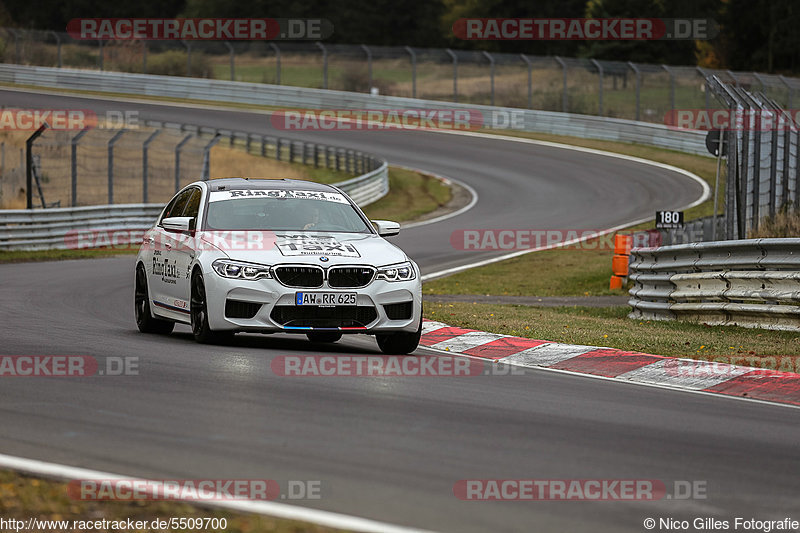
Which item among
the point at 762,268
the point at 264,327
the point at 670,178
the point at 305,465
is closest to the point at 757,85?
the point at 670,178

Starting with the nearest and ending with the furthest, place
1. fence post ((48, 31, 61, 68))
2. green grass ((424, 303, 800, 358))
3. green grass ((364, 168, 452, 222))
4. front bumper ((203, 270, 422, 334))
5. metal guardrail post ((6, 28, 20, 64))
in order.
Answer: front bumper ((203, 270, 422, 334)) < green grass ((424, 303, 800, 358)) < green grass ((364, 168, 452, 222)) < fence post ((48, 31, 61, 68)) < metal guardrail post ((6, 28, 20, 64))

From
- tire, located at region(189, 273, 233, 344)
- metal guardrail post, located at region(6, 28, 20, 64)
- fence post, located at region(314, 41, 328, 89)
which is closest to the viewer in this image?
tire, located at region(189, 273, 233, 344)

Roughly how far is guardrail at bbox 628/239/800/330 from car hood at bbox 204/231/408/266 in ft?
14.9

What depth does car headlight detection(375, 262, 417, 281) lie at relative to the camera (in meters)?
10.7

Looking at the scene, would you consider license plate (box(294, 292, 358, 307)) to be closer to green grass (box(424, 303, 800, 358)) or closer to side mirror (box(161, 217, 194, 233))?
side mirror (box(161, 217, 194, 233))

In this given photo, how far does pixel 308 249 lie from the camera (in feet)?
35.0

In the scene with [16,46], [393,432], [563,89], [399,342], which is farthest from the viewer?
[16,46]

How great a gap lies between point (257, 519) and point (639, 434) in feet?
9.89

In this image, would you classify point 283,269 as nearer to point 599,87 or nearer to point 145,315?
point 145,315

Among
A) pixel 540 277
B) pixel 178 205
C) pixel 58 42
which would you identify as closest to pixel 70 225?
pixel 540 277

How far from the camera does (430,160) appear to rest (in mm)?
45312

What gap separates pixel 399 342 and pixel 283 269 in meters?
1.34

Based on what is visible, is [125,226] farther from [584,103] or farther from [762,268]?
[584,103]

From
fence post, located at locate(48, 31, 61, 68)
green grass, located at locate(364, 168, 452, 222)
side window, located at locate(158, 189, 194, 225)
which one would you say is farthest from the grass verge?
fence post, located at locate(48, 31, 61, 68)
